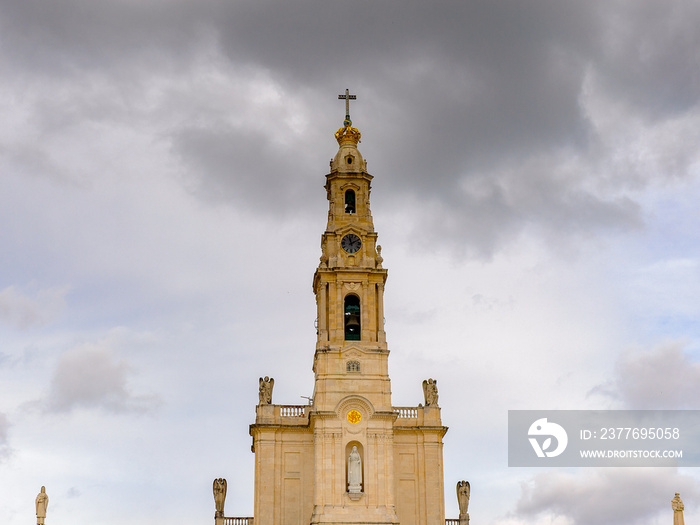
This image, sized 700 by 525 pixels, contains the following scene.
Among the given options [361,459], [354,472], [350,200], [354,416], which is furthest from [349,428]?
[350,200]

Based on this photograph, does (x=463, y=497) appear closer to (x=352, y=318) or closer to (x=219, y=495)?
(x=352, y=318)

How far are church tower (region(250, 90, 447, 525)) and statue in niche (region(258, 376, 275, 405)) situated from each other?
0.06 metres

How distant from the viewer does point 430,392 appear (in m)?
62.7

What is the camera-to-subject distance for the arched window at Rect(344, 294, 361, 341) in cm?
6212

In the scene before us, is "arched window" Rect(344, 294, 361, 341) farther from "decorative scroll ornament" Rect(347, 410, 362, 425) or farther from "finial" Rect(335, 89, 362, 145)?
"finial" Rect(335, 89, 362, 145)

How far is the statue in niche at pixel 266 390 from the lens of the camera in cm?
6153

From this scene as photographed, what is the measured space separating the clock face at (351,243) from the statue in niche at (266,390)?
355 inches

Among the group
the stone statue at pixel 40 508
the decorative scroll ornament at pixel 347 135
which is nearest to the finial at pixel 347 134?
the decorative scroll ornament at pixel 347 135

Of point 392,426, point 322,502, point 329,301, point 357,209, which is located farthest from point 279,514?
point 357,209

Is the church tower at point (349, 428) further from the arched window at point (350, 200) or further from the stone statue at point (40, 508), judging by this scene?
the stone statue at point (40, 508)

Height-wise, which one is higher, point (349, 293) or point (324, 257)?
point (324, 257)

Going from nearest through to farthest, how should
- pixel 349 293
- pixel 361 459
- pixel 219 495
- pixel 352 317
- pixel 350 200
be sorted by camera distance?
pixel 361 459
pixel 219 495
pixel 349 293
pixel 352 317
pixel 350 200

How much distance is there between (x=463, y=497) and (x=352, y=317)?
12.1 meters

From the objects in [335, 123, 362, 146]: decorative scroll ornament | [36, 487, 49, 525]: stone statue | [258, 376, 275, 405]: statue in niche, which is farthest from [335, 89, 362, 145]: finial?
[36, 487, 49, 525]: stone statue
